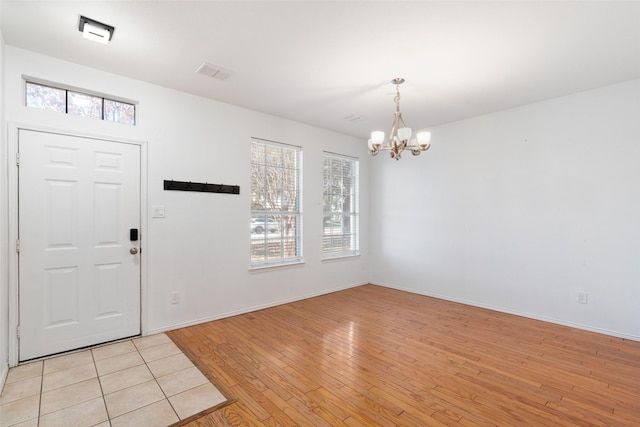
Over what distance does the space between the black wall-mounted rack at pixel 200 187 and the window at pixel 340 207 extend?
1665 mm

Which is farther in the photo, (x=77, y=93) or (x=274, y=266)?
(x=274, y=266)

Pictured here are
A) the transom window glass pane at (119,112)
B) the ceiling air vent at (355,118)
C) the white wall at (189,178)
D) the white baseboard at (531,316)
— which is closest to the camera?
the white wall at (189,178)

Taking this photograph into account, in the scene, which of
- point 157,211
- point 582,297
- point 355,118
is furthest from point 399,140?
point 582,297

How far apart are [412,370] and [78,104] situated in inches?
157

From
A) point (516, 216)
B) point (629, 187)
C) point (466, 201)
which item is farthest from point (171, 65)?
point (629, 187)

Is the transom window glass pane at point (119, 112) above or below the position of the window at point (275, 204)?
above

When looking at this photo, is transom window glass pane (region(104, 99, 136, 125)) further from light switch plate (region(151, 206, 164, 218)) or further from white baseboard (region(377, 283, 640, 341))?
white baseboard (region(377, 283, 640, 341))

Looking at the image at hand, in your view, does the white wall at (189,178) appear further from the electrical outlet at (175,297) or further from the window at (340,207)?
the window at (340,207)

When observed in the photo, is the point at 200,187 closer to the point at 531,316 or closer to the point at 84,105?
the point at 84,105

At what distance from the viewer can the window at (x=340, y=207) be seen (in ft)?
16.8

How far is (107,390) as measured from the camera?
2230mm

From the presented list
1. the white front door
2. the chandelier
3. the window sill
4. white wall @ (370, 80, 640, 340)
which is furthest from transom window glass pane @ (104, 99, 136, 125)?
white wall @ (370, 80, 640, 340)

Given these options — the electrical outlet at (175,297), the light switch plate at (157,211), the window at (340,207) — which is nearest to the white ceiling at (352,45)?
the light switch plate at (157,211)

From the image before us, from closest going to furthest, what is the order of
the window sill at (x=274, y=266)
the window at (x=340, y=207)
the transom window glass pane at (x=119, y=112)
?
1. the transom window glass pane at (x=119, y=112)
2. the window sill at (x=274, y=266)
3. the window at (x=340, y=207)
